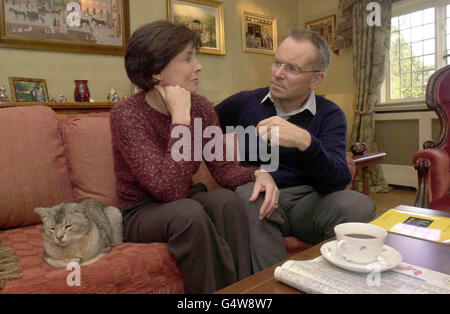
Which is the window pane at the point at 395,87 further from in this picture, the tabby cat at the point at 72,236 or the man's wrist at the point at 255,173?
the tabby cat at the point at 72,236

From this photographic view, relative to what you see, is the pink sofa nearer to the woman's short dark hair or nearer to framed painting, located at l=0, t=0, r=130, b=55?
the woman's short dark hair

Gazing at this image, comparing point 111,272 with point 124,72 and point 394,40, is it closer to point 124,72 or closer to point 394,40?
point 124,72

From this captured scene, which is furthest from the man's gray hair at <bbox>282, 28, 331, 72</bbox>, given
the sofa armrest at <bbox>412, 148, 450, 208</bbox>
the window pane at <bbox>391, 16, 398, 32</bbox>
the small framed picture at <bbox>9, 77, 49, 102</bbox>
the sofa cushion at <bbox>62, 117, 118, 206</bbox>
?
the window pane at <bbox>391, 16, 398, 32</bbox>

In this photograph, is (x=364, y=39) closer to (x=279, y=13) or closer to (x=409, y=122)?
(x=409, y=122)

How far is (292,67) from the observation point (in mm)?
1506

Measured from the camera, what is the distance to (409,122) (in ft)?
12.7

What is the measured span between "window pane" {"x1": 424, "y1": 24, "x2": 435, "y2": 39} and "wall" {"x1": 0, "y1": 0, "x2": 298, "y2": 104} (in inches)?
70.9

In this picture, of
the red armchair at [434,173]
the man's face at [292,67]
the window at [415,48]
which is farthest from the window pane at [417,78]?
the man's face at [292,67]

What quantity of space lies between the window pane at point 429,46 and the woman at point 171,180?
11.3ft

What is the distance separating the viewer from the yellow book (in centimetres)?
99
